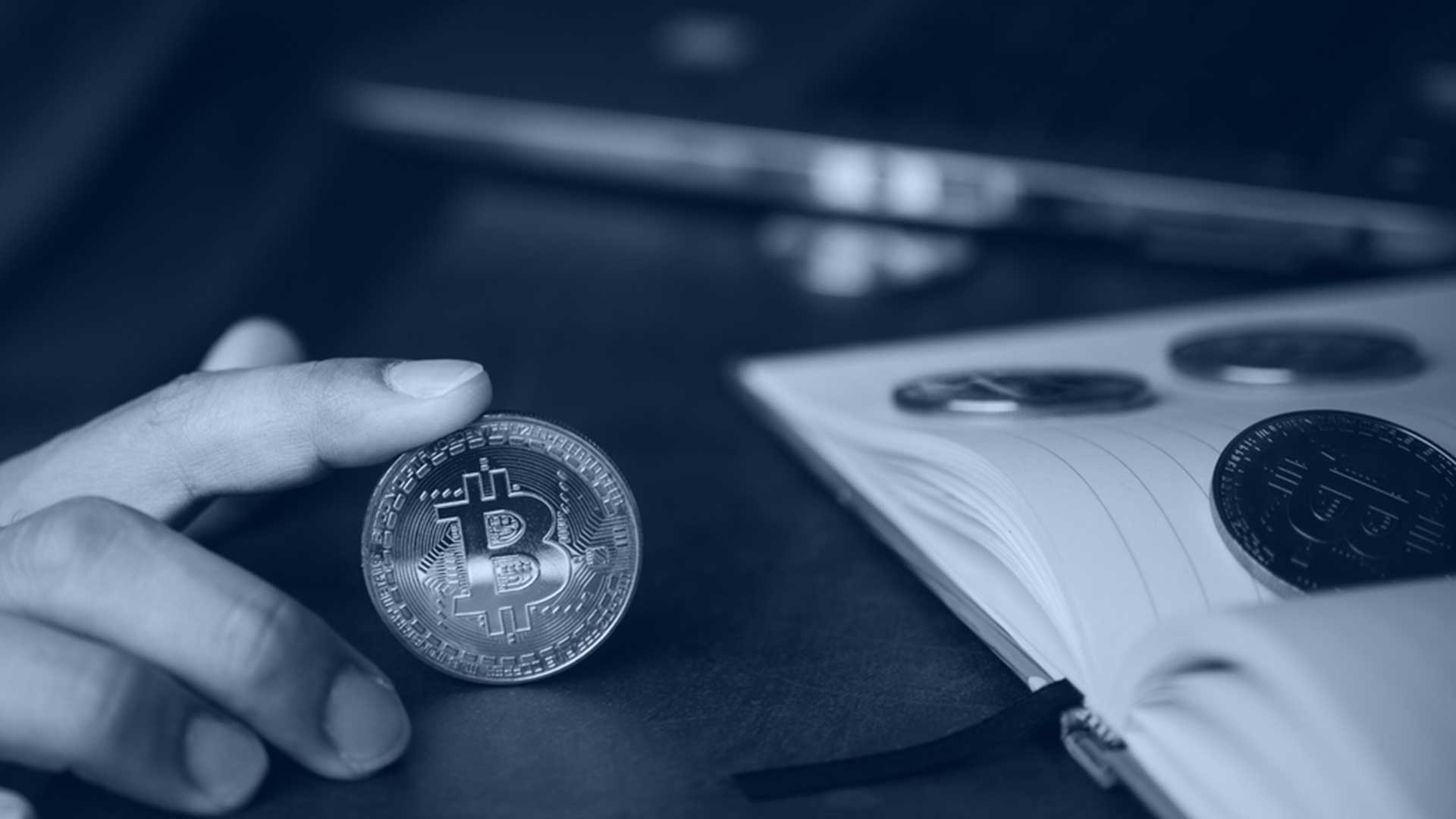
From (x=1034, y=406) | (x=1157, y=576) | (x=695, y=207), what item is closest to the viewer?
(x=1157, y=576)

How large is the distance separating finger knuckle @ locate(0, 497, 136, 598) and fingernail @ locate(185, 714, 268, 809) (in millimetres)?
73

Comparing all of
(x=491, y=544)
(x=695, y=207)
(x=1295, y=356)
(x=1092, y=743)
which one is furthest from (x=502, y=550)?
(x=695, y=207)

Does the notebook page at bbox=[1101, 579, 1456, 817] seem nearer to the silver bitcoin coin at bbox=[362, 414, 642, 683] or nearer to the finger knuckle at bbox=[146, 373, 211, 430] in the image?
the silver bitcoin coin at bbox=[362, 414, 642, 683]

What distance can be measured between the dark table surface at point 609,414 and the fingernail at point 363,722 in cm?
1

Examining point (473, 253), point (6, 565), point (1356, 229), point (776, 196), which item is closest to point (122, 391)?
point (473, 253)

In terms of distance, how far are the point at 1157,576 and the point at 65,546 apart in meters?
0.44

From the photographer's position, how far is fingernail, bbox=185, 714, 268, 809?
0.49 meters

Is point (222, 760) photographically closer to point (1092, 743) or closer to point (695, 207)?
point (1092, 743)

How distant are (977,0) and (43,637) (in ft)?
4.09

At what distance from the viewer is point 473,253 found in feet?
4.00

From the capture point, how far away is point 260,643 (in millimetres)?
498

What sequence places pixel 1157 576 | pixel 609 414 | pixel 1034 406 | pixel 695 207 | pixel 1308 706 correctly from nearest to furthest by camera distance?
pixel 1308 706 → pixel 1157 576 → pixel 1034 406 → pixel 609 414 → pixel 695 207

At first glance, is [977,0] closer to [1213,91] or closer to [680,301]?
[1213,91]

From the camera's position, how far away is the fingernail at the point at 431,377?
565 millimetres
